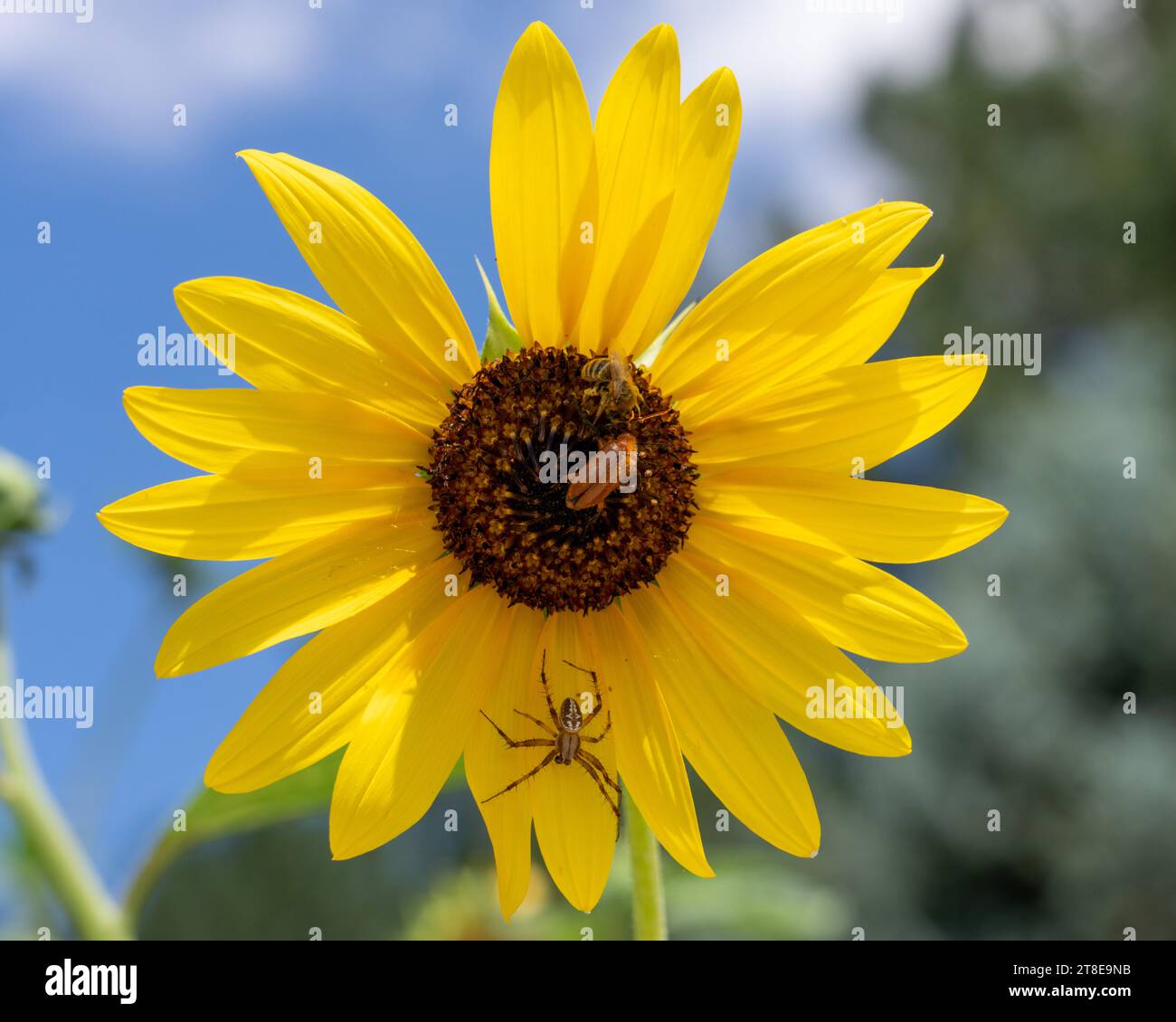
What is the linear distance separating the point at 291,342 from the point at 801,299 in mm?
615

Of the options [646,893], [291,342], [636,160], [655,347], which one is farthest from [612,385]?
[646,893]

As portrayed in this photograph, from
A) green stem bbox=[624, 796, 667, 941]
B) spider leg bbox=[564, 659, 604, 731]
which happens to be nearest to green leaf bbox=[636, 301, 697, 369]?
spider leg bbox=[564, 659, 604, 731]

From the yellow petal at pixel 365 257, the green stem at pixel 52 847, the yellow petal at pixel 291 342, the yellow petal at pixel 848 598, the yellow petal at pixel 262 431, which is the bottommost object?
the green stem at pixel 52 847

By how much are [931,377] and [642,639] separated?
0.51 m

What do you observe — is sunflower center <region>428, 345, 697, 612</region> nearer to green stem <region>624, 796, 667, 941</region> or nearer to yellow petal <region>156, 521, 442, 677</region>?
yellow petal <region>156, 521, 442, 677</region>

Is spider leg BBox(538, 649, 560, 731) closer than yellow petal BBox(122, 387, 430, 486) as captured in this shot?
No

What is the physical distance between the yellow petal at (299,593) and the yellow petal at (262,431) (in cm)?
9

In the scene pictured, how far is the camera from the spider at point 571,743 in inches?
54.8

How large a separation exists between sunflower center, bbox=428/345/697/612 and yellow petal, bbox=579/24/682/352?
Result: 5.0 inches

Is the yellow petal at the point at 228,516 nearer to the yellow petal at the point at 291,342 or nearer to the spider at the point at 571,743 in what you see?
the yellow petal at the point at 291,342

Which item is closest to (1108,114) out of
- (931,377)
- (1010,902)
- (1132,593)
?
(1132,593)

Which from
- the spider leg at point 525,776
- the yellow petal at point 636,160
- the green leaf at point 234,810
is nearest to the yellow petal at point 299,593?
the green leaf at point 234,810

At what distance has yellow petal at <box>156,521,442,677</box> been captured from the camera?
4.29 ft
